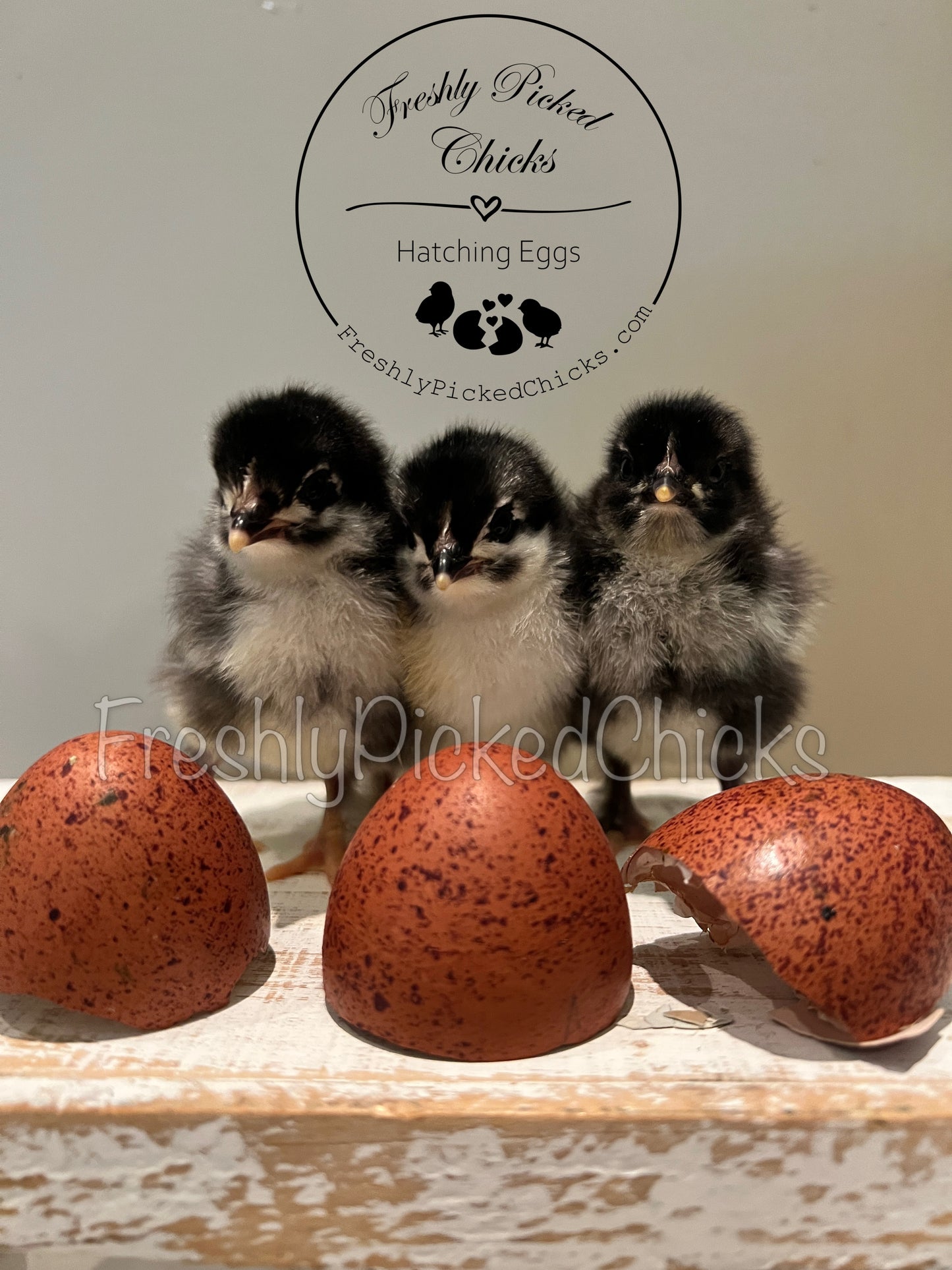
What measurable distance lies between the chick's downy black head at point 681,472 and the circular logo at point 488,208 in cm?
23

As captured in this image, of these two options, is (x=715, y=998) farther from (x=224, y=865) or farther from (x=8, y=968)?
(x=8, y=968)

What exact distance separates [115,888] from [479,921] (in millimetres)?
255

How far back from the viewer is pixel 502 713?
968 mm

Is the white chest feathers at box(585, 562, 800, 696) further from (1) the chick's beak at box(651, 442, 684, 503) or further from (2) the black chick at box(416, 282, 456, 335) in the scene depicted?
(2) the black chick at box(416, 282, 456, 335)

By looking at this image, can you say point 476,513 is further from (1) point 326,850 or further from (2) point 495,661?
(1) point 326,850

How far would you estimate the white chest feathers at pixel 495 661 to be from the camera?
94 centimetres

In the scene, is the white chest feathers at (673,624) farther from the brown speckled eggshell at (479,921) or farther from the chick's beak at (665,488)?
the brown speckled eggshell at (479,921)

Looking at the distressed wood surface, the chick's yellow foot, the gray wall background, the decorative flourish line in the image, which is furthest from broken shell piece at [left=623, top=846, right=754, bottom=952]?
the decorative flourish line

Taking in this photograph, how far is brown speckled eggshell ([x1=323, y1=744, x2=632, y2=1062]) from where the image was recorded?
0.64m

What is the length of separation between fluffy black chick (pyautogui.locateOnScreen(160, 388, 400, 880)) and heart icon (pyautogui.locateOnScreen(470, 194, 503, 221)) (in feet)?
1.03

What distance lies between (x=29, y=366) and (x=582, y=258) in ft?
2.18

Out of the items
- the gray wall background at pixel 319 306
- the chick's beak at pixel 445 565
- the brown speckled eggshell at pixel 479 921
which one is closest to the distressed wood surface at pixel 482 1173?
the brown speckled eggshell at pixel 479 921

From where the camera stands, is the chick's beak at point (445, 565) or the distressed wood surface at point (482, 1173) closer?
the distressed wood surface at point (482, 1173)

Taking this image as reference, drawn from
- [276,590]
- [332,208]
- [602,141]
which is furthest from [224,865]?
[602,141]
